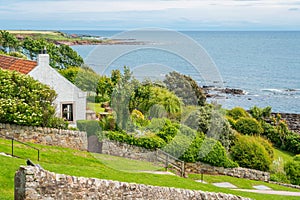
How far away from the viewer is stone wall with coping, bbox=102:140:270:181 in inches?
1086

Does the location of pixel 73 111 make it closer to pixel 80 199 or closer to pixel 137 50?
pixel 137 50

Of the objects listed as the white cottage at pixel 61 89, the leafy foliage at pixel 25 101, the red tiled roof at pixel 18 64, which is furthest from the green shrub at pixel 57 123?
the red tiled roof at pixel 18 64

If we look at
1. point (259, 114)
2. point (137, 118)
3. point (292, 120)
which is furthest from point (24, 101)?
point (292, 120)

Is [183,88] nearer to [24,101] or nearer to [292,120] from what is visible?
[24,101]

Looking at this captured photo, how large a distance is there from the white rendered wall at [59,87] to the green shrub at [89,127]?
1783mm

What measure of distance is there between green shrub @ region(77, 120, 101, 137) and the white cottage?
1522 mm

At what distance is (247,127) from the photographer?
44219 millimetres

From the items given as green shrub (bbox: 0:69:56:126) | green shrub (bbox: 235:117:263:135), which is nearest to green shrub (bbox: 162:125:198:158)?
green shrub (bbox: 0:69:56:126)

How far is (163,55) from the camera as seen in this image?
29.1 metres

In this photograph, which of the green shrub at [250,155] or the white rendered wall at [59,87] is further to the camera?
the green shrub at [250,155]

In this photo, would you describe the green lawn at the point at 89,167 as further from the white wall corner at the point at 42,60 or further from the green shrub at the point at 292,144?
the green shrub at the point at 292,144

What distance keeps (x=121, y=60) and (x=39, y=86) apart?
4942 millimetres

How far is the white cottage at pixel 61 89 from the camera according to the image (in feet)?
97.0

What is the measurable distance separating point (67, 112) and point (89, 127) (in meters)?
2.65
